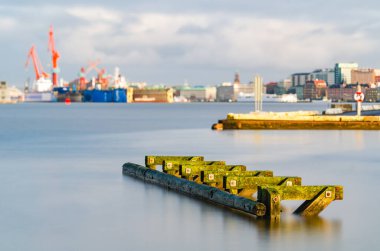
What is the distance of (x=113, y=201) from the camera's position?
903 inches

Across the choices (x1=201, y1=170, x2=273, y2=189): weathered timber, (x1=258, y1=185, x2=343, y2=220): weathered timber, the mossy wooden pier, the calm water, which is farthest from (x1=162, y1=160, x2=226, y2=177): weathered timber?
(x1=258, y1=185, x2=343, y2=220): weathered timber

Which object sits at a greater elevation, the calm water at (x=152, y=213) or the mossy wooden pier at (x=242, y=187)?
the mossy wooden pier at (x=242, y=187)

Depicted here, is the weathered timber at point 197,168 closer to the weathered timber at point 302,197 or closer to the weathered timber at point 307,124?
the weathered timber at point 302,197

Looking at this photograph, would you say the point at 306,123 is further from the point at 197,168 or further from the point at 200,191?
the point at 200,191

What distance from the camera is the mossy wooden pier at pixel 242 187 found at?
1877 centimetres

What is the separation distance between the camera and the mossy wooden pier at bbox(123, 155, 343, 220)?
61.6 feet

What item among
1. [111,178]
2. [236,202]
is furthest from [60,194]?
[236,202]

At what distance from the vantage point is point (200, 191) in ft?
72.2

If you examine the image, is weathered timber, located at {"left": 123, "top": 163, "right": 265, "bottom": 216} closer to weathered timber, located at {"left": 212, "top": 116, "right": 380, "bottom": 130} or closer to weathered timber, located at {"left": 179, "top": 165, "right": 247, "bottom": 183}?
weathered timber, located at {"left": 179, "top": 165, "right": 247, "bottom": 183}

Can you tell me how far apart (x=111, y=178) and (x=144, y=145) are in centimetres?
2352

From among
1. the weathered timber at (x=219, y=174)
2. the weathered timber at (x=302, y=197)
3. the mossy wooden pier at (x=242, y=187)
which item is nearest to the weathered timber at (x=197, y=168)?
the mossy wooden pier at (x=242, y=187)

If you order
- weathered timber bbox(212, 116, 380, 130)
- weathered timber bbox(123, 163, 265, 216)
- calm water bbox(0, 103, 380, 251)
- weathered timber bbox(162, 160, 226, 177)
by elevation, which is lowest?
weathered timber bbox(212, 116, 380, 130)

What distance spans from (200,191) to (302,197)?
3.65 metres

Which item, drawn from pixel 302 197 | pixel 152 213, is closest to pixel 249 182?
pixel 302 197
